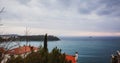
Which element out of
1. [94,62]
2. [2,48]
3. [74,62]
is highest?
[2,48]

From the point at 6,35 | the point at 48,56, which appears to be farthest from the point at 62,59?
the point at 6,35

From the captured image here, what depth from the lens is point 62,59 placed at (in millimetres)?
19922

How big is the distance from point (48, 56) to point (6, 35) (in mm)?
13324

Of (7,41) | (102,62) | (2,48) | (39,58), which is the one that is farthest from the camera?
(102,62)

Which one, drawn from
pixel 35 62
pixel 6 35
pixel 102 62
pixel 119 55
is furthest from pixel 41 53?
pixel 102 62

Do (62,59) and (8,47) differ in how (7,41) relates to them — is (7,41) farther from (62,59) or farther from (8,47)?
(62,59)

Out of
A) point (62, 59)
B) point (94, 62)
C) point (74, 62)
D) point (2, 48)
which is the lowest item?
point (94, 62)

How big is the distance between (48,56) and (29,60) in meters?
2.62

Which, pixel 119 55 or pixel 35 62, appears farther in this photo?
pixel 119 55

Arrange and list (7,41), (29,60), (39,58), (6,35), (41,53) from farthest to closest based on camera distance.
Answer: (41,53), (39,58), (29,60), (6,35), (7,41)

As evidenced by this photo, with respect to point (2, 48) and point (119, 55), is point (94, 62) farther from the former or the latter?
point (2, 48)

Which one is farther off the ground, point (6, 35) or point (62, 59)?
point (6, 35)

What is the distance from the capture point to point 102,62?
96312mm

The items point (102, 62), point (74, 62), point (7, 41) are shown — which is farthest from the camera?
point (102, 62)
